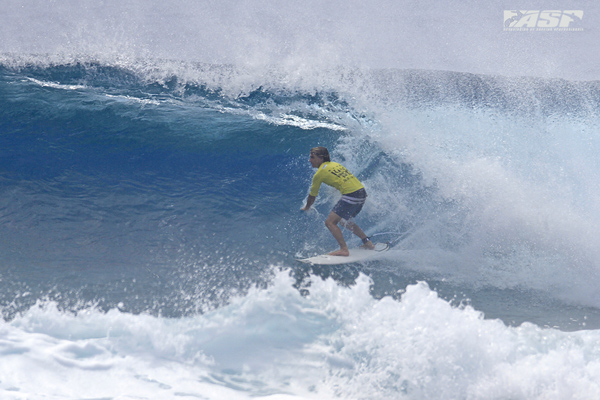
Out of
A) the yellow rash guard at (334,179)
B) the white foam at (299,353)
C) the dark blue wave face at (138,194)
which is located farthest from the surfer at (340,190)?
the white foam at (299,353)

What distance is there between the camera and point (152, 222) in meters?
5.03

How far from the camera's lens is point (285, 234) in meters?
5.06

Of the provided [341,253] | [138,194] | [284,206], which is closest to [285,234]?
[284,206]

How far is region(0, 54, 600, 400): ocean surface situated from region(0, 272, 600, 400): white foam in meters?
0.01

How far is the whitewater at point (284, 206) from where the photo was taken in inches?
125

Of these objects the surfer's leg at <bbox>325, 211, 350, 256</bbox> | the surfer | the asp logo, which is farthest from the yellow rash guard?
the asp logo

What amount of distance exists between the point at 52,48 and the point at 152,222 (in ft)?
16.4

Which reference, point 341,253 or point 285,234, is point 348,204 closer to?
point 341,253

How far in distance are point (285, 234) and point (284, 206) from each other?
56cm

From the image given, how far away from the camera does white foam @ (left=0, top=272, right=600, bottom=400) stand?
2.98m

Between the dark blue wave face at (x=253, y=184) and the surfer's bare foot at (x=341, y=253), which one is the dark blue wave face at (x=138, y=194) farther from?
the surfer's bare foot at (x=341, y=253)

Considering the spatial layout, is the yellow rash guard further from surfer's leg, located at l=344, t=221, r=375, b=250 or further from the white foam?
the white foam

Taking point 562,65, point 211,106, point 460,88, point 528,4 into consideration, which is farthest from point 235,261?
point 528,4

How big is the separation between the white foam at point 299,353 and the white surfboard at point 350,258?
2.86ft
